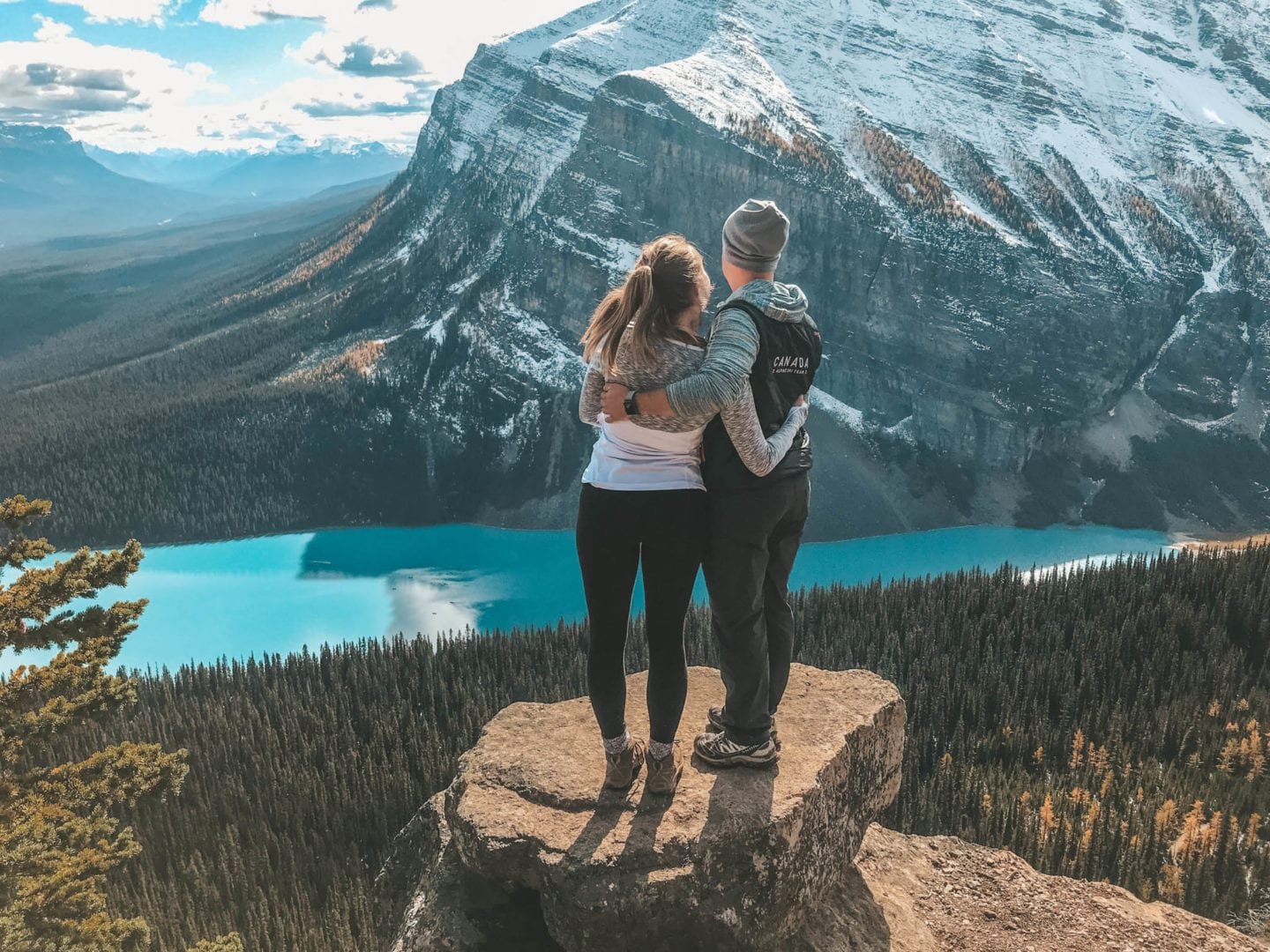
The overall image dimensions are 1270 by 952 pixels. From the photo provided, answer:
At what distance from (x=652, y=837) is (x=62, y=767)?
375 inches

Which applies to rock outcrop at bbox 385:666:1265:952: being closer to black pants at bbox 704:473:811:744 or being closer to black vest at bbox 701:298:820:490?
black pants at bbox 704:473:811:744

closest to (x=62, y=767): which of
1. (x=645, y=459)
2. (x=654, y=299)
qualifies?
(x=645, y=459)

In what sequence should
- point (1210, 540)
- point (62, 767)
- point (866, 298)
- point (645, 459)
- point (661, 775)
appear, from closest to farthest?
point (645, 459)
point (661, 775)
point (62, 767)
point (1210, 540)
point (866, 298)

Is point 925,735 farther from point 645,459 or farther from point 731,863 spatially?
point 645,459

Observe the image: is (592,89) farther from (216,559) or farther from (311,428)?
(216,559)

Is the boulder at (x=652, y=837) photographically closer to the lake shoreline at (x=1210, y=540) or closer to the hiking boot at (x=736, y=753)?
the hiking boot at (x=736, y=753)

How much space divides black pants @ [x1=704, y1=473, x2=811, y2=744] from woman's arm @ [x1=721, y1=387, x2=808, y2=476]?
0.25 metres

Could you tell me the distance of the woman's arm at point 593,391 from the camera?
8016mm

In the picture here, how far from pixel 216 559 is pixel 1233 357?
122 meters

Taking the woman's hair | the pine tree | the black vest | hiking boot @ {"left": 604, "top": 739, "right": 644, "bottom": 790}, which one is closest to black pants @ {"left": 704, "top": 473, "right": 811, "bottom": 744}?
the black vest

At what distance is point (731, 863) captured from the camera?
8.27m

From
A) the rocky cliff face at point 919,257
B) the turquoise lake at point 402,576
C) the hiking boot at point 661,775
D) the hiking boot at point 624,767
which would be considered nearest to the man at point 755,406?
the hiking boot at point 661,775

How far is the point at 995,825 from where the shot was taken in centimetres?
2733

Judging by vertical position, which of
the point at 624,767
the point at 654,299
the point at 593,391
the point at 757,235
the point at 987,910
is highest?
the point at 757,235
